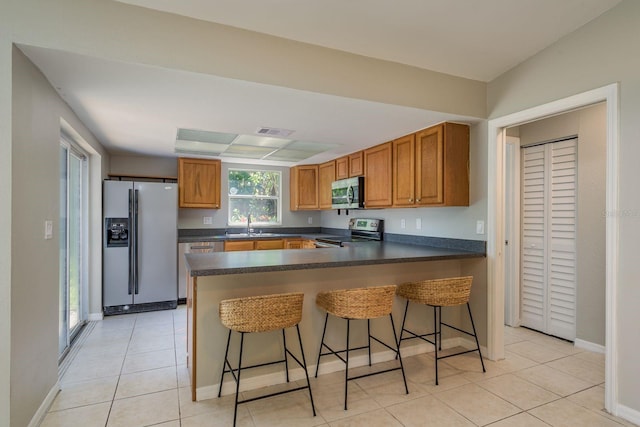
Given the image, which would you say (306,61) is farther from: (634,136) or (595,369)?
(595,369)

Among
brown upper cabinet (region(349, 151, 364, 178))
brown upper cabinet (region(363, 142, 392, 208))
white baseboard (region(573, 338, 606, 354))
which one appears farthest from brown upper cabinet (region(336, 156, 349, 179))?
white baseboard (region(573, 338, 606, 354))

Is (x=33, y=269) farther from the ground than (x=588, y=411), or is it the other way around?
(x=33, y=269)

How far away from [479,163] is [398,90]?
1088 millimetres

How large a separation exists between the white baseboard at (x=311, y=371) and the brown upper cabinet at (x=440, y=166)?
1347 mm

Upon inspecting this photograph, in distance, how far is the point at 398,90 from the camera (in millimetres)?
2672

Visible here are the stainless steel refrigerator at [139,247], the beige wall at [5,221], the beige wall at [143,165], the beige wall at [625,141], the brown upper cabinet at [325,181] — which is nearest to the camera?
the beige wall at [5,221]

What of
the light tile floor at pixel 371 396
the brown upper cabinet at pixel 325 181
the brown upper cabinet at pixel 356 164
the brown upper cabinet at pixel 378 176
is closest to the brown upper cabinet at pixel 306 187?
the brown upper cabinet at pixel 325 181

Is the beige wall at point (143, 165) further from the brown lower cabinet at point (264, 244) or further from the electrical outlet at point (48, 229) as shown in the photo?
the electrical outlet at point (48, 229)

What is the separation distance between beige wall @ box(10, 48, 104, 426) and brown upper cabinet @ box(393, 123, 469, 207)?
3.00 meters

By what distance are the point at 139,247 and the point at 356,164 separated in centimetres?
303

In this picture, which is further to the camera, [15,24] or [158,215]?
[158,215]

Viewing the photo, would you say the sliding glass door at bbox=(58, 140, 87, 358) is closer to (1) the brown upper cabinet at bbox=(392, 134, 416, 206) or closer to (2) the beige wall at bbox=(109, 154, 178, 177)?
(2) the beige wall at bbox=(109, 154, 178, 177)

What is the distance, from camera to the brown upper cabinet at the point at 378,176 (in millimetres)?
3844

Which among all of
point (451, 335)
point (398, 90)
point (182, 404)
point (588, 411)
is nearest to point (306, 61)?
point (398, 90)
